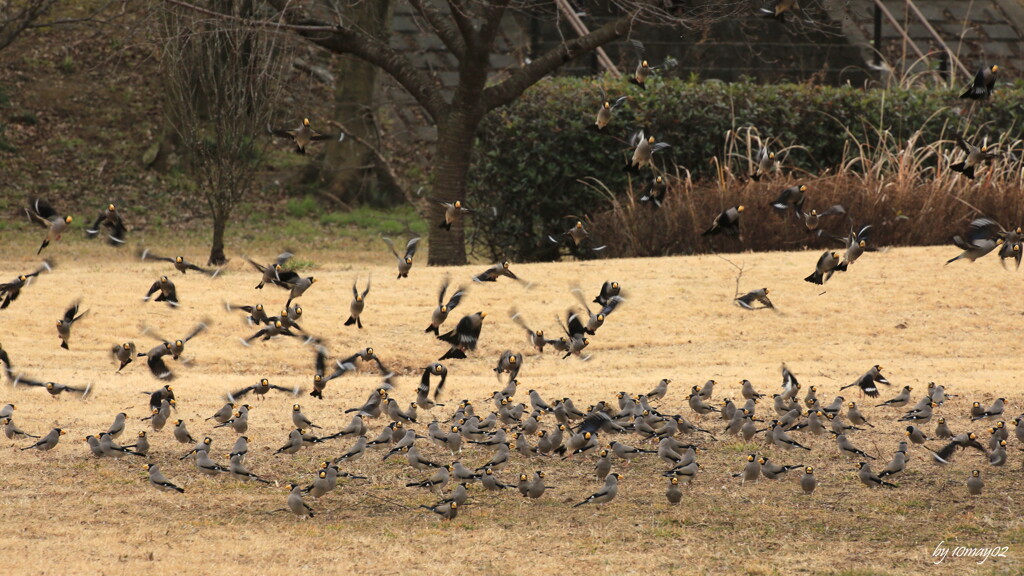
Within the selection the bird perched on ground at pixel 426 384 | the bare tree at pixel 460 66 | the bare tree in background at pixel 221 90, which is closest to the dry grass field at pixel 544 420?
the bird perched on ground at pixel 426 384

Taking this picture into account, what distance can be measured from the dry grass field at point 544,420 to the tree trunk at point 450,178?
139 cm

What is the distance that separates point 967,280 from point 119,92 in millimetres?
19954

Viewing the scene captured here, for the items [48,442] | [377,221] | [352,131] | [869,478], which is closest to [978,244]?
[869,478]

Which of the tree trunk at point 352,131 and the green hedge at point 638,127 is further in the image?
the tree trunk at point 352,131

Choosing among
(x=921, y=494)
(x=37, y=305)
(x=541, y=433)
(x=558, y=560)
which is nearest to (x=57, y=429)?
(x=541, y=433)

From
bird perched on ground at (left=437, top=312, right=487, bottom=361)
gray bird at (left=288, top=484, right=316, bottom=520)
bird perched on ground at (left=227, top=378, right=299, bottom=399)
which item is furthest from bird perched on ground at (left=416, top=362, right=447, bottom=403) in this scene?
gray bird at (left=288, top=484, right=316, bottom=520)

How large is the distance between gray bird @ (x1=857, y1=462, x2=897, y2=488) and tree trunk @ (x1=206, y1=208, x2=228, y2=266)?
1143 centimetres

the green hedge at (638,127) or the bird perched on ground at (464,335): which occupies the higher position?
the green hedge at (638,127)

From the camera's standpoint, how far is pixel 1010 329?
13828 mm

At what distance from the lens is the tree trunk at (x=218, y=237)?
56.8ft

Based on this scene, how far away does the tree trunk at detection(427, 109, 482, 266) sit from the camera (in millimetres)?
17188

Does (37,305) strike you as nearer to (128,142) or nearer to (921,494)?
(921,494)

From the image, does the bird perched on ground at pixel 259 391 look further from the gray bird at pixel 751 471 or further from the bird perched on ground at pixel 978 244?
the bird perched on ground at pixel 978 244

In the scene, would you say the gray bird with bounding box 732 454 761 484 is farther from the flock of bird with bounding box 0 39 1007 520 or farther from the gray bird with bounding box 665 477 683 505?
the gray bird with bounding box 665 477 683 505
